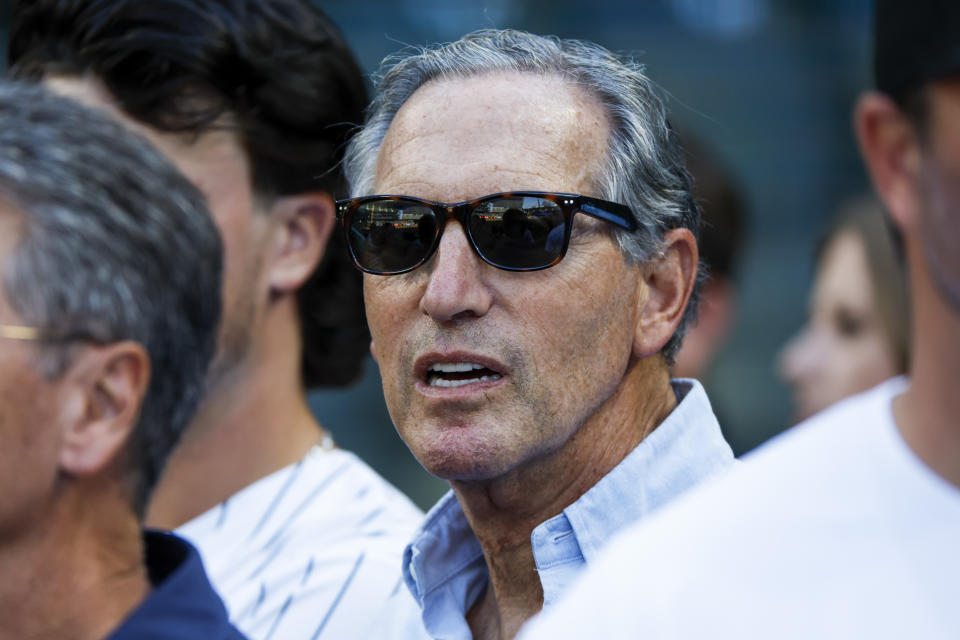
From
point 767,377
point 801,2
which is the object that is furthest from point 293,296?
point 801,2

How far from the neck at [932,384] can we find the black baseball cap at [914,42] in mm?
202

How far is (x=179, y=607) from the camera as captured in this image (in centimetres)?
206

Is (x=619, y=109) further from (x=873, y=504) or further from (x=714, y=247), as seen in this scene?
(x=714, y=247)

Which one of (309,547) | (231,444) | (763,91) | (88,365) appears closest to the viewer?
(88,365)

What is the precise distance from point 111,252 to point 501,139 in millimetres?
872

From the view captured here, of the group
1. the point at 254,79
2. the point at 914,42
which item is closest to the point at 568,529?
the point at 914,42

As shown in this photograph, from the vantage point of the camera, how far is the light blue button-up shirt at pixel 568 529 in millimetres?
2490

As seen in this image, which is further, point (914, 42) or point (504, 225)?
point (504, 225)

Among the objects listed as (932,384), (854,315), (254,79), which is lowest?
(854,315)

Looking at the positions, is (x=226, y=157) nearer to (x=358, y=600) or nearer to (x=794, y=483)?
(x=358, y=600)

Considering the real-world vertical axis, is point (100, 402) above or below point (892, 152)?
below

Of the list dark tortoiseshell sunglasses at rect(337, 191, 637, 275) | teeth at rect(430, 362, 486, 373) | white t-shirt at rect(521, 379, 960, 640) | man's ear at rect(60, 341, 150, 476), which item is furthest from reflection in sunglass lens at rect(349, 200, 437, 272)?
white t-shirt at rect(521, 379, 960, 640)

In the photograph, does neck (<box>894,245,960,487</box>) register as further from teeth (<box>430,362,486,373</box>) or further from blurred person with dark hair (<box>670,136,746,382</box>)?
blurred person with dark hair (<box>670,136,746,382</box>)

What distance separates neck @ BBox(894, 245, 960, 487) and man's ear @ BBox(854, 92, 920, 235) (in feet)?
0.18
